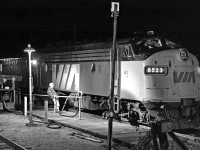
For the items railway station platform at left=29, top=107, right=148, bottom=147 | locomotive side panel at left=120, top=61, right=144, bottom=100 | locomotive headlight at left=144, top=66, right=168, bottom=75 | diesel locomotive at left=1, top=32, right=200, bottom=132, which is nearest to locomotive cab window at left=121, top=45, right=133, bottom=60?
diesel locomotive at left=1, top=32, right=200, bottom=132

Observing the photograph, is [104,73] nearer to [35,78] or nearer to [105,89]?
[105,89]

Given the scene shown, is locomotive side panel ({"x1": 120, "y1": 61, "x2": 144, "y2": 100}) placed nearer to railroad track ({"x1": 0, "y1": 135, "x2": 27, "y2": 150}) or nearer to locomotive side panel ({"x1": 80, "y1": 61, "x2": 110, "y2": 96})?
locomotive side panel ({"x1": 80, "y1": 61, "x2": 110, "y2": 96})

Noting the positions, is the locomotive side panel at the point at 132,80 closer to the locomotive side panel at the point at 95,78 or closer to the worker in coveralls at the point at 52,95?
the locomotive side panel at the point at 95,78

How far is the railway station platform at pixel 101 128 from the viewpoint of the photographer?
11952 millimetres

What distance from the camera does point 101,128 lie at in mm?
14258

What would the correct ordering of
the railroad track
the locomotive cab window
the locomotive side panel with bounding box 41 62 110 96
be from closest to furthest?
the railroad track → the locomotive cab window → the locomotive side panel with bounding box 41 62 110 96

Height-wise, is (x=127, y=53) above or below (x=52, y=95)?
above

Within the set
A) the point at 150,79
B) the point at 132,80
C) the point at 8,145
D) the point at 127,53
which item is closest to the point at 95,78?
the point at 127,53

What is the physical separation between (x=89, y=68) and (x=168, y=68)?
5.30 m

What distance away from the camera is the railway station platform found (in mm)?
11952

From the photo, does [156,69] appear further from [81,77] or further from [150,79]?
[81,77]

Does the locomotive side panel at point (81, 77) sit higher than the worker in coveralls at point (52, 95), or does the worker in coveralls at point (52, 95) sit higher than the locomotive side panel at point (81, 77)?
the locomotive side panel at point (81, 77)

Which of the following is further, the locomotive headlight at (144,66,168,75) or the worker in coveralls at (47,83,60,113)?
the worker in coveralls at (47,83,60,113)

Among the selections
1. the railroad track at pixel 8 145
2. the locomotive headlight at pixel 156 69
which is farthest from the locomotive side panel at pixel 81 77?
the railroad track at pixel 8 145
